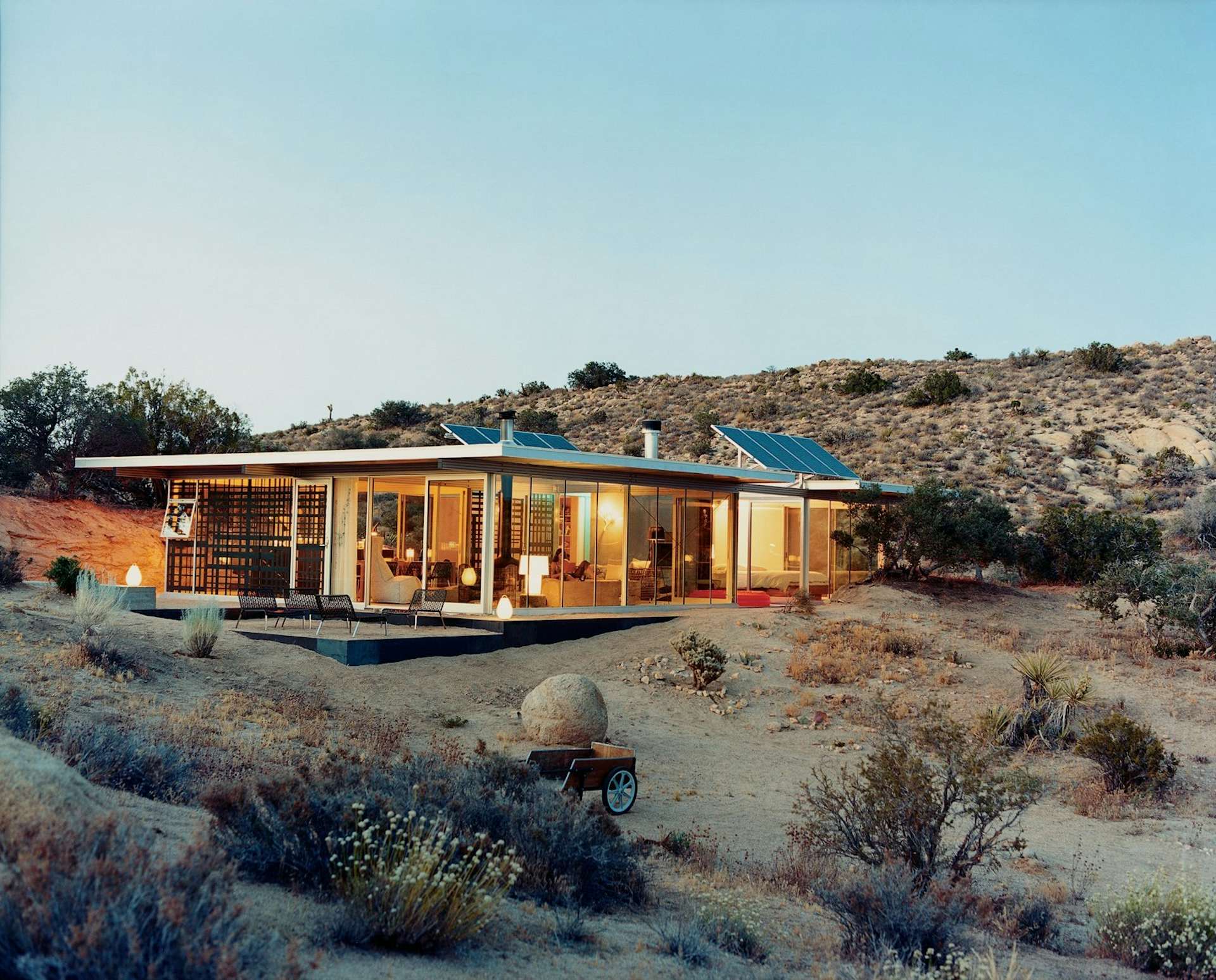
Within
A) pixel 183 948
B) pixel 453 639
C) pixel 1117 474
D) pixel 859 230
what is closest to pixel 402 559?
pixel 453 639

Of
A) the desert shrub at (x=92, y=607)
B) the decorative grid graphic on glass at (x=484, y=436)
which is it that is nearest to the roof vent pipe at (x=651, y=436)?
the decorative grid graphic on glass at (x=484, y=436)

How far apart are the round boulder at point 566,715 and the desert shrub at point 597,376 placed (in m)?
42.8

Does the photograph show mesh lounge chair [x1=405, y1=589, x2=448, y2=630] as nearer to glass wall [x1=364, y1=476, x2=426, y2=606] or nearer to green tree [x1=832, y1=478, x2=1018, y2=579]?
glass wall [x1=364, y1=476, x2=426, y2=606]

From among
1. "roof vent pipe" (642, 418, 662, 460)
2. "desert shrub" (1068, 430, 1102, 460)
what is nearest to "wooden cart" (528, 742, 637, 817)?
"roof vent pipe" (642, 418, 662, 460)

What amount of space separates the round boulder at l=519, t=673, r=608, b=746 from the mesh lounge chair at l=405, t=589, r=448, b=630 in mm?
4793

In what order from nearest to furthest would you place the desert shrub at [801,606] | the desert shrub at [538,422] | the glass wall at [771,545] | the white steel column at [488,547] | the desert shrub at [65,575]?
1. the desert shrub at [65,575]
2. the white steel column at [488,547]
3. the desert shrub at [801,606]
4. the glass wall at [771,545]
5. the desert shrub at [538,422]

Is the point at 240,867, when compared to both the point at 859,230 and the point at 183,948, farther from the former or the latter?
the point at 859,230

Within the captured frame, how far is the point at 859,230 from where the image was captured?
24516 millimetres

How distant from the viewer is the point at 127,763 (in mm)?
6559

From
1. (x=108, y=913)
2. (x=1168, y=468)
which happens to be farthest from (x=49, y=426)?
(x=1168, y=468)

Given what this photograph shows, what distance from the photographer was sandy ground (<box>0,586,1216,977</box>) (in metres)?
5.25

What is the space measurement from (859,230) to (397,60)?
11.7 m

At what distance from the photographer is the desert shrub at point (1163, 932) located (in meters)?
5.70

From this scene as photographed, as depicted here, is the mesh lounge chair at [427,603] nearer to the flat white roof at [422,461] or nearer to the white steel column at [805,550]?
the flat white roof at [422,461]
